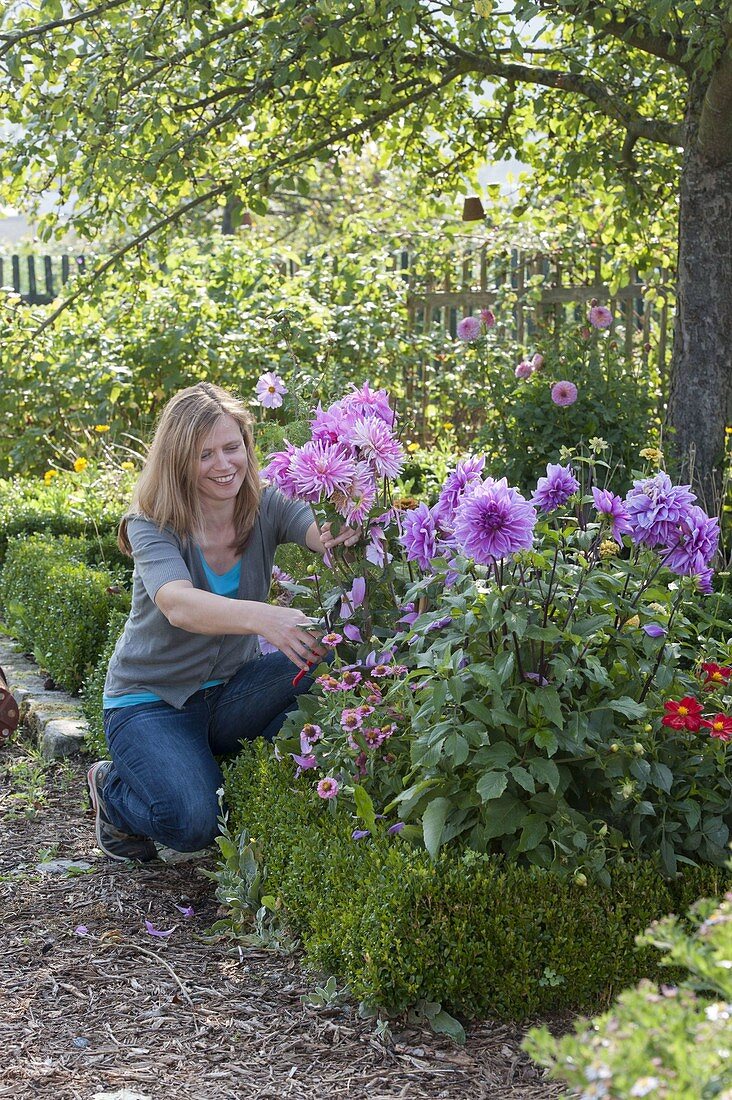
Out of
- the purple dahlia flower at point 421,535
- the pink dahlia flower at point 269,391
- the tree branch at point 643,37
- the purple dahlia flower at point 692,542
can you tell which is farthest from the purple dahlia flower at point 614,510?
the tree branch at point 643,37

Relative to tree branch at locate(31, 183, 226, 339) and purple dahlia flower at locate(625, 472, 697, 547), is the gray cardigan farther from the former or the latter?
tree branch at locate(31, 183, 226, 339)

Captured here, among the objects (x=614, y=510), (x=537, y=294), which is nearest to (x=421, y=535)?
(x=614, y=510)

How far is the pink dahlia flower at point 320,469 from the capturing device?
9.19ft

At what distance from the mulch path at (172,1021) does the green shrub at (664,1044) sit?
110 centimetres

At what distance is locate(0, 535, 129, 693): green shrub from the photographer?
15.9ft

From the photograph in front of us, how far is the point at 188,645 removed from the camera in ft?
11.3

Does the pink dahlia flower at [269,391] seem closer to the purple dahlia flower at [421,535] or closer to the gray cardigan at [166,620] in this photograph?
the gray cardigan at [166,620]

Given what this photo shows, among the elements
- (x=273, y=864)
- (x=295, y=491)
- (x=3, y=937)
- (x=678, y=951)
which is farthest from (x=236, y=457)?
(x=678, y=951)

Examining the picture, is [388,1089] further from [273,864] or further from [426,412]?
[426,412]

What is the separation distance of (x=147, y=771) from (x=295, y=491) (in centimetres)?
Result: 95

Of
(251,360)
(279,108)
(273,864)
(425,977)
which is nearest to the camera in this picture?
(425,977)

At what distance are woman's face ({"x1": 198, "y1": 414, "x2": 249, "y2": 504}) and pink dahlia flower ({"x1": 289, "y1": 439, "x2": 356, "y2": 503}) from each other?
23.5 inches

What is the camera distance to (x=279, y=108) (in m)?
6.30

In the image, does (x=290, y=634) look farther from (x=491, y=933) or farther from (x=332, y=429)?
(x=491, y=933)
